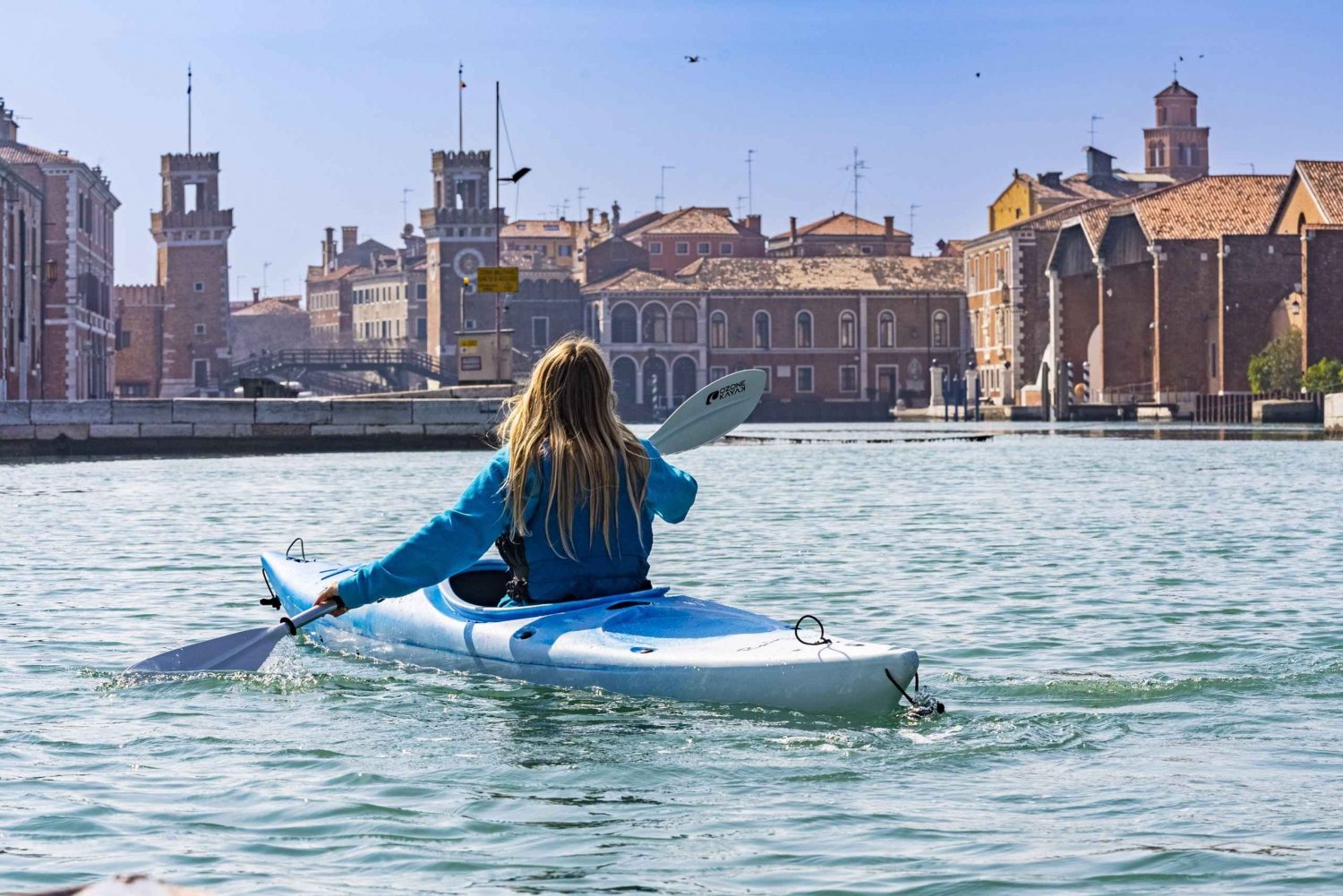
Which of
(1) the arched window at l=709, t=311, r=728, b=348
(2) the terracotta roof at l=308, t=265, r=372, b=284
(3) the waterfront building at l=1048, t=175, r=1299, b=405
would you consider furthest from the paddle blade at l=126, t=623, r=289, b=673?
(2) the terracotta roof at l=308, t=265, r=372, b=284

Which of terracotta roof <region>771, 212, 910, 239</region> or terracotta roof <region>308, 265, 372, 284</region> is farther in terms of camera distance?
terracotta roof <region>308, 265, 372, 284</region>

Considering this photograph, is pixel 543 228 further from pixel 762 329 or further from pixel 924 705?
pixel 924 705

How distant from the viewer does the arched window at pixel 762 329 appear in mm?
88500

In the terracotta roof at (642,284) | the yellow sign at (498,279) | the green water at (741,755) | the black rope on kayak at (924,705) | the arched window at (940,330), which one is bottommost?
the green water at (741,755)

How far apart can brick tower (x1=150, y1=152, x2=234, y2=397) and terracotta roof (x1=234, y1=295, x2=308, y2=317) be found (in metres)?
35.0

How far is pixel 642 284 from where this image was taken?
293 feet

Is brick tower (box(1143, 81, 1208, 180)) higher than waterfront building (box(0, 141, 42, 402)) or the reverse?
higher

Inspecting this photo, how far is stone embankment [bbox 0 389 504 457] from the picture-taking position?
109 ft

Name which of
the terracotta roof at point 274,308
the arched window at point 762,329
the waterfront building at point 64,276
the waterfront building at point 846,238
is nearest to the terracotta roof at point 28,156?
the waterfront building at point 64,276

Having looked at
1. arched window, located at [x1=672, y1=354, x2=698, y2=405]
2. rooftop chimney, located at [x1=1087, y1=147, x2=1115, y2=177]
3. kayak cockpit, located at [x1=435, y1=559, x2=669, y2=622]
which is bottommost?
kayak cockpit, located at [x1=435, y1=559, x2=669, y2=622]

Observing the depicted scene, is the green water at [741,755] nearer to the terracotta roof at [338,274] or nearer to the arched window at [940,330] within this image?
the arched window at [940,330]

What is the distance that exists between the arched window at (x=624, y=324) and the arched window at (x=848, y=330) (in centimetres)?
907

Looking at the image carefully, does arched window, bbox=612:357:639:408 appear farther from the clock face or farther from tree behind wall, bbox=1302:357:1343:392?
tree behind wall, bbox=1302:357:1343:392

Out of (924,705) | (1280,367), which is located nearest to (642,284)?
(1280,367)
